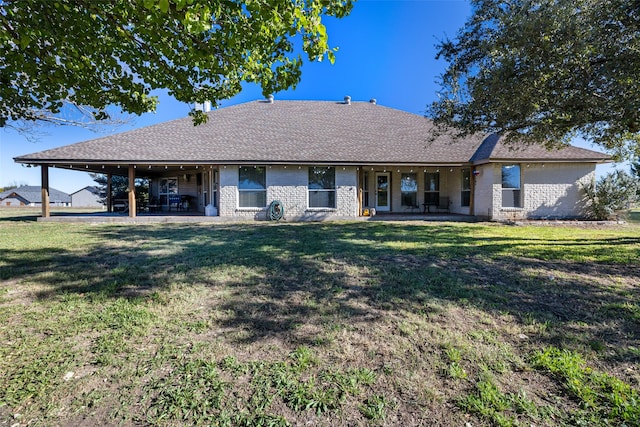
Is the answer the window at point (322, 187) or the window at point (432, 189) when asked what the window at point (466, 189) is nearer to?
the window at point (432, 189)

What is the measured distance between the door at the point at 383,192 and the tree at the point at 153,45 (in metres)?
11.6

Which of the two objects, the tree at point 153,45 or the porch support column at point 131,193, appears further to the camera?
the porch support column at point 131,193

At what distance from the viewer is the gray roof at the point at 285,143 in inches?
533

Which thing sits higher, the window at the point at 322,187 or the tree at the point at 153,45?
the tree at the point at 153,45

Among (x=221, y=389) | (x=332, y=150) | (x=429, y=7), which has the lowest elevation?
(x=221, y=389)

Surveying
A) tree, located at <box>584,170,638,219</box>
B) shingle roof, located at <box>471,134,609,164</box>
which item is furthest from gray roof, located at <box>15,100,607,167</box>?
tree, located at <box>584,170,638,219</box>

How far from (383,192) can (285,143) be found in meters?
5.81

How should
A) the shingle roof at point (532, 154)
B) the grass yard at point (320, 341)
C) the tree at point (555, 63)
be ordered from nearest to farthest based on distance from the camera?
the grass yard at point (320, 341) < the tree at point (555, 63) < the shingle roof at point (532, 154)

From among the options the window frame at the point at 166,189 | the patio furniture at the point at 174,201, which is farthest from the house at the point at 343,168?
the window frame at the point at 166,189

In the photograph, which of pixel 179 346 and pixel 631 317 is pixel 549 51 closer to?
pixel 631 317

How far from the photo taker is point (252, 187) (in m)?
14.0

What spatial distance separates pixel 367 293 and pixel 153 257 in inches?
183

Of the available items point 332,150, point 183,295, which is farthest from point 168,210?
point 183,295

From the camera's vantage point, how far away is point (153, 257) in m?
6.41
